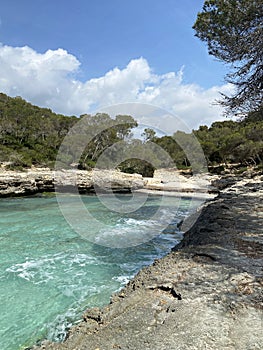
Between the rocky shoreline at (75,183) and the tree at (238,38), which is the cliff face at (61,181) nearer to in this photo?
the rocky shoreline at (75,183)

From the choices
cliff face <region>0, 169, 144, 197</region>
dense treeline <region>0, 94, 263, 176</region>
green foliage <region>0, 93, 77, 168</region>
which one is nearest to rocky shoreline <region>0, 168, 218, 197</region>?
cliff face <region>0, 169, 144, 197</region>

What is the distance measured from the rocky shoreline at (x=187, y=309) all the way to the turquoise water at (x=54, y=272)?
1.27 metres

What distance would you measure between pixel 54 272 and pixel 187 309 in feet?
14.1

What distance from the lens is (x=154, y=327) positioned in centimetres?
248

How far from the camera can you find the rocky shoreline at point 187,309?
2250 millimetres

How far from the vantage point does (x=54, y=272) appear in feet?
19.9

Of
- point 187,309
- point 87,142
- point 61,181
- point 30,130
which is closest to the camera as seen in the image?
point 187,309

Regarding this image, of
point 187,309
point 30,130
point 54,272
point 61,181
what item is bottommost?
point 54,272

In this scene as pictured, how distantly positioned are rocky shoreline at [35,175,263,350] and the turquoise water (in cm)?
127

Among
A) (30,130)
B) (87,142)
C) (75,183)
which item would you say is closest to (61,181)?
(75,183)

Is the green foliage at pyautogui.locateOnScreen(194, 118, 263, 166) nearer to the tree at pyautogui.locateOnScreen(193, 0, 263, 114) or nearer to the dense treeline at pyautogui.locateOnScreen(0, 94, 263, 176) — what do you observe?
the dense treeline at pyautogui.locateOnScreen(0, 94, 263, 176)

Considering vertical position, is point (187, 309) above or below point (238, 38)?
below

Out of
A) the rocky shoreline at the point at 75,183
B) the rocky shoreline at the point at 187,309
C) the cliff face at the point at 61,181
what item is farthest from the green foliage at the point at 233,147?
the rocky shoreline at the point at 187,309

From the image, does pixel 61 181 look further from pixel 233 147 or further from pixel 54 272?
pixel 233 147
